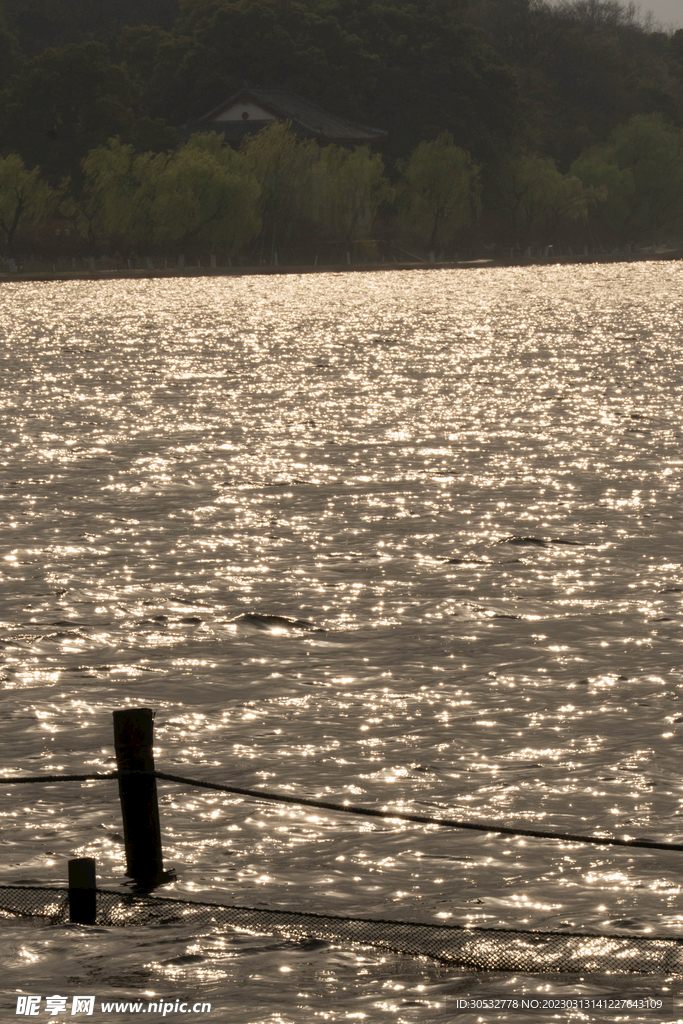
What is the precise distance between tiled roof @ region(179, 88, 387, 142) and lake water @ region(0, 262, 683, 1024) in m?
84.6

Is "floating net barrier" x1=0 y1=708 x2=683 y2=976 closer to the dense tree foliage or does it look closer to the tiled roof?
the dense tree foliage

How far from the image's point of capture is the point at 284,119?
107438mm

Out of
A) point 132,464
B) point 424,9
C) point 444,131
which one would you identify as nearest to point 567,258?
point 444,131

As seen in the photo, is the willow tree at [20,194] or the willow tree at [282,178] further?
the willow tree at [282,178]

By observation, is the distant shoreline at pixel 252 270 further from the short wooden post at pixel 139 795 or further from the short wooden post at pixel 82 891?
the short wooden post at pixel 82 891

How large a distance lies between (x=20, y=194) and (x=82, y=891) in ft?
280

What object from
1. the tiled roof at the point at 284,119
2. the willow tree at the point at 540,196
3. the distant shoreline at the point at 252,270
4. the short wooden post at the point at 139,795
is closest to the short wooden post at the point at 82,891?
the short wooden post at the point at 139,795

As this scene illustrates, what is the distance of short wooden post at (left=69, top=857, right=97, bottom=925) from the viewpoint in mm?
6223

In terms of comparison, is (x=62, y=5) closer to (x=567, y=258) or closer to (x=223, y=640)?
(x=567, y=258)

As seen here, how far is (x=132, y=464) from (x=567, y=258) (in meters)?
104

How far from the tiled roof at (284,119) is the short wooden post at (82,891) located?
10296 centimetres

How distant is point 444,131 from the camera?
114688 millimetres

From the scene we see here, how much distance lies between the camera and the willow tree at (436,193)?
342 feet

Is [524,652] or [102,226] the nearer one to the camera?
[524,652]
